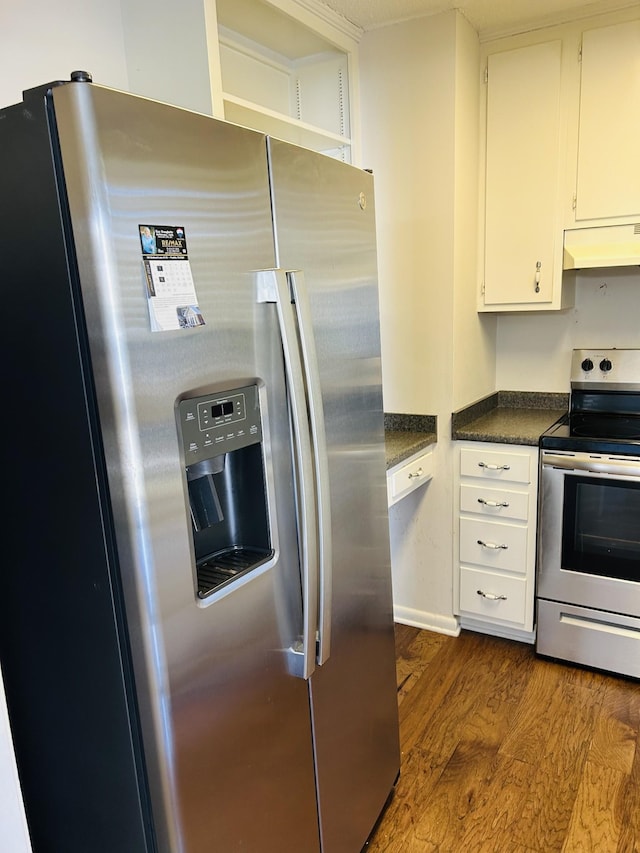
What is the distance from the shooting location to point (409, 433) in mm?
2598

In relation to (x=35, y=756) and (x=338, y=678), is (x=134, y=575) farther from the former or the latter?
(x=338, y=678)

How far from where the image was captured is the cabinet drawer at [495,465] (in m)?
2.43

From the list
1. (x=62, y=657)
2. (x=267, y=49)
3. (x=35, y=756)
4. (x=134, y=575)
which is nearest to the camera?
(x=134, y=575)

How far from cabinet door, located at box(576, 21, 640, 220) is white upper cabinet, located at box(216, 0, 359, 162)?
2.98 ft

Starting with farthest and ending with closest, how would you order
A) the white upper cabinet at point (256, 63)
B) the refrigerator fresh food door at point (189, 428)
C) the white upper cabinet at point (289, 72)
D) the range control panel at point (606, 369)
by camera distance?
the range control panel at point (606, 369)
the white upper cabinet at point (289, 72)
the white upper cabinet at point (256, 63)
the refrigerator fresh food door at point (189, 428)

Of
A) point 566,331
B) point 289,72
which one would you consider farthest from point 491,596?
point 289,72

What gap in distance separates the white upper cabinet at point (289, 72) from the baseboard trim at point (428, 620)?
2.00 meters

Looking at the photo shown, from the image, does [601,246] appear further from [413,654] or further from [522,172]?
[413,654]

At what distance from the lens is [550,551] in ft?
7.88

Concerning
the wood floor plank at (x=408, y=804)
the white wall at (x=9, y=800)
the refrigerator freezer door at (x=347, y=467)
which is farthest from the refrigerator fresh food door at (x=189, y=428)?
the wood floor plank at (x=408, y=804)

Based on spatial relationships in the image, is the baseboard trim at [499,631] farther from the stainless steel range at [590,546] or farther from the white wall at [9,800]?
the white wall at [9,800]

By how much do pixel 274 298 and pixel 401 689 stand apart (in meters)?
1.86

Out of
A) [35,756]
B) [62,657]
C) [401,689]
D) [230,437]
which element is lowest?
[401,689]

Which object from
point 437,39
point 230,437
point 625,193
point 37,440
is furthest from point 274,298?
point 625,193
